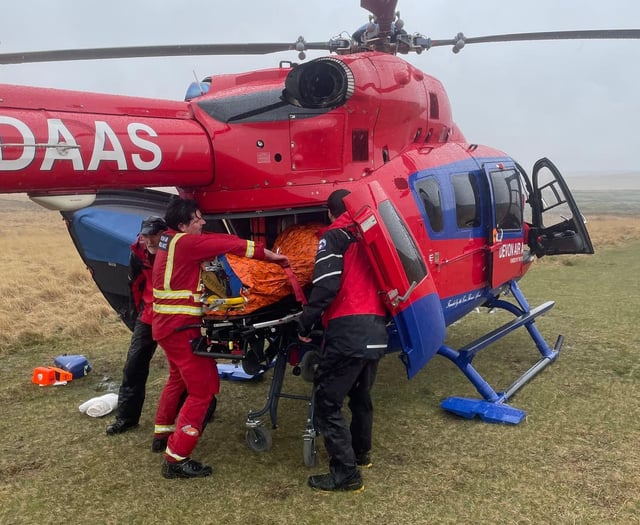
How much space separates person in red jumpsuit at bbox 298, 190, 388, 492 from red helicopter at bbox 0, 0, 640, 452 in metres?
0.17

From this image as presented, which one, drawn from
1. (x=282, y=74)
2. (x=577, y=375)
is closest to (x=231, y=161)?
(x=282, y=74)

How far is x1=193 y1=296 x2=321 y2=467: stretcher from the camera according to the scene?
157 inches

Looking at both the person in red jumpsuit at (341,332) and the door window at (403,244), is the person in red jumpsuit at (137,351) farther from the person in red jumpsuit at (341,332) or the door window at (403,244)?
the door window at (403,244)

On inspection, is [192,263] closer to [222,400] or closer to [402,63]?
[222,400]

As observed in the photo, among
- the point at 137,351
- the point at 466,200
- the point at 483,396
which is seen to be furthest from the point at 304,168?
the point at 483,396

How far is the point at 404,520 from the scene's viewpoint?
3.52m

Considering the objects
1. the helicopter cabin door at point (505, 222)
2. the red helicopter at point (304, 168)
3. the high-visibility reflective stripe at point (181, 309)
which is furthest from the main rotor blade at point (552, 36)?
the high-visibility reflective stripe at point (181, 309)

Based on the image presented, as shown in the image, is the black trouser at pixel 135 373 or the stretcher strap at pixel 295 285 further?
the black trouser at pixel 135 373

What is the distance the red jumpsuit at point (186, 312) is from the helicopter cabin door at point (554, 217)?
4048mm

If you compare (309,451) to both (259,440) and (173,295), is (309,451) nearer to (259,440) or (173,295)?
(259,440)

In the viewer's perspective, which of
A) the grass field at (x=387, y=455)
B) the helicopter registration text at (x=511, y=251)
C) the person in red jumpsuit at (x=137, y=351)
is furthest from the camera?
the helicopter registration text at (x=511, y=251)

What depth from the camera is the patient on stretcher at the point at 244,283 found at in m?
3.90

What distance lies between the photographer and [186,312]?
4047mm

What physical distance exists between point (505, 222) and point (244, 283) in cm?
337
